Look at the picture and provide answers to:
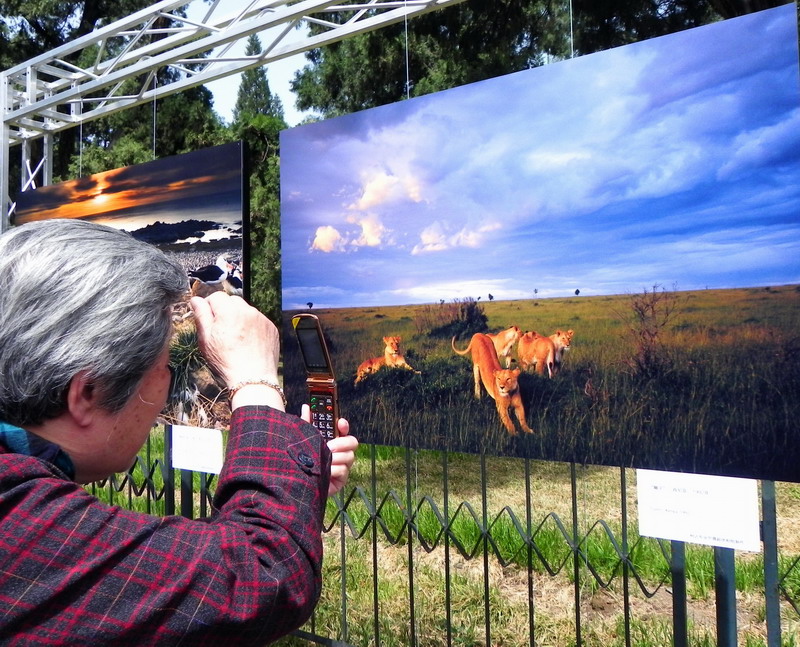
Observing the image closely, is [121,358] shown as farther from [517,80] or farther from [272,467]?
[517,80]

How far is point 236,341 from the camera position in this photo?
97 cm

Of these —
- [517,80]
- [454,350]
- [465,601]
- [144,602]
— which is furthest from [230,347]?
[465,601]

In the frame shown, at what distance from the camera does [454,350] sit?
192cm

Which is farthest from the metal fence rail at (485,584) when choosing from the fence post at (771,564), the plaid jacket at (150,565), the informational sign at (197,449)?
the plaid jacket at (150,565)

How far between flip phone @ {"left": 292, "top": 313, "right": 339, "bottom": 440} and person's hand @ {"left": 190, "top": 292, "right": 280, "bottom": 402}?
683 millimetres

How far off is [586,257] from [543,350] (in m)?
0.26

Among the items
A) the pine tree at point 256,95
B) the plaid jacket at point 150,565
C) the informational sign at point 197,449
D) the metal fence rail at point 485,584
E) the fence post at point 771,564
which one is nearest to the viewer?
the plaid jacket at point 150,565

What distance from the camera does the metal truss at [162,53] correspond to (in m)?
3.10

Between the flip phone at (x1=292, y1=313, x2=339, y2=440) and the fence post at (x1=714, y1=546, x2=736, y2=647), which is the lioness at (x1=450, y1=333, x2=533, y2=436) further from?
the fence post at (x1=714, y1=546, x2=736, y2=647)

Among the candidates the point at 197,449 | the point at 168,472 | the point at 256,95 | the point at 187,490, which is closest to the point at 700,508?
the point at 197,449

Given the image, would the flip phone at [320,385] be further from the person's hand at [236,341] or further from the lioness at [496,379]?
the person's hand at [236,341]

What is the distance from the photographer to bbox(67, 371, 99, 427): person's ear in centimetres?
77

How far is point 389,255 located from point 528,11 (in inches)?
213

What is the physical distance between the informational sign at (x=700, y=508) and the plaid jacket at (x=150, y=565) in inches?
41.3
